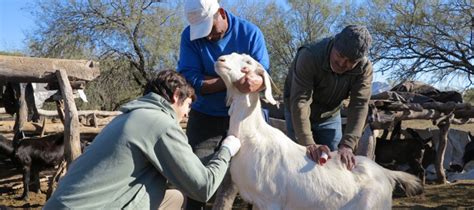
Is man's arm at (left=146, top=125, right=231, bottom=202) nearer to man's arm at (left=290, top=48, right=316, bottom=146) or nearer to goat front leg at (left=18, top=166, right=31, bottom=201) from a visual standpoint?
man's arm at (left=290, top=48, right=316, bottom=146)

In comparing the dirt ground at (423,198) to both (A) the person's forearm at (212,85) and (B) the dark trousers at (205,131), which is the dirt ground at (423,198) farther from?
(A) the person's forearm at (212,85)

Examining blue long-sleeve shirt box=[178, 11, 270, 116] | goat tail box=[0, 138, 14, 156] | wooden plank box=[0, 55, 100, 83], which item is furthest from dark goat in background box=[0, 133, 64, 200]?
blue long-sleeve shirt box=[178, 11, 270, 116]

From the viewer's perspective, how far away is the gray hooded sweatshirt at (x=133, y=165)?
2.61 meters

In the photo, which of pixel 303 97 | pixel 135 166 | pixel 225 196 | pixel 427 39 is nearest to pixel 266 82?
pixel 303 97

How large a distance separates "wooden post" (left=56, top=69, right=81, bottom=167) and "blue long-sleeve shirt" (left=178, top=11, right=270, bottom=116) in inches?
140

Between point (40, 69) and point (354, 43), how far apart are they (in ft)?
17.7

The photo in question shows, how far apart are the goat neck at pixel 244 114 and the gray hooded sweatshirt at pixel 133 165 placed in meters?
0.66

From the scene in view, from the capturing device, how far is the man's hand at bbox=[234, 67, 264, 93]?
130 inches

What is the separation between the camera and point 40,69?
24.6ft

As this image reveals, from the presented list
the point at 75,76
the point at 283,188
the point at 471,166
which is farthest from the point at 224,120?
the point at 471,166

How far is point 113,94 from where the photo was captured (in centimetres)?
2088

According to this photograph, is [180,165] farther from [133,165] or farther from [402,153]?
[402,153]

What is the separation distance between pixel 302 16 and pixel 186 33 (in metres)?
22.7

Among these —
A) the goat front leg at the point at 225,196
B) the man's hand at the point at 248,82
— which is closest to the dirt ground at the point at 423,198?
the goat front leg at the point at 225,196
